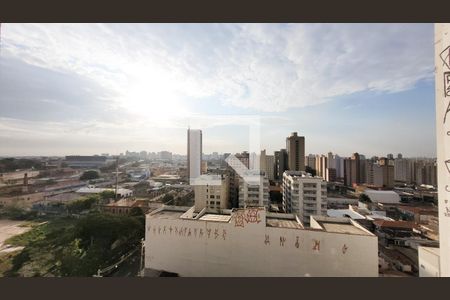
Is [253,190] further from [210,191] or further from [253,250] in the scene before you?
[253,250]

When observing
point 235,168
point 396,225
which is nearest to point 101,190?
point 235,168

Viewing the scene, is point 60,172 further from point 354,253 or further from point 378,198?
point 378,198

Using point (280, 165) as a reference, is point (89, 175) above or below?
below

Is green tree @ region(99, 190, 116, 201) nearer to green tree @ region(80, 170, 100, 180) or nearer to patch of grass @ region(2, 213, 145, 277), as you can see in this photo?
green tree @ region(80, 170, 100, 180)

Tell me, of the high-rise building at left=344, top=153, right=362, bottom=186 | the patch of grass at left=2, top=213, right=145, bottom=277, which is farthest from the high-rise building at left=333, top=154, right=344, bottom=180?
the patch of grass at left=2, top=213, right=145, bottom=277

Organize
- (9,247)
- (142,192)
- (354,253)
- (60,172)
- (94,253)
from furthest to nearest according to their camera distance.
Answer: (142,192) → (60,172) → (9,247) → (94,253) → (354,253)

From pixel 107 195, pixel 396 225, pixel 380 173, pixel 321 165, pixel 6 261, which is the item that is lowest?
pixel 6 261

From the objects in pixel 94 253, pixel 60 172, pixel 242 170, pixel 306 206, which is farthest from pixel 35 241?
pixel 306 206
